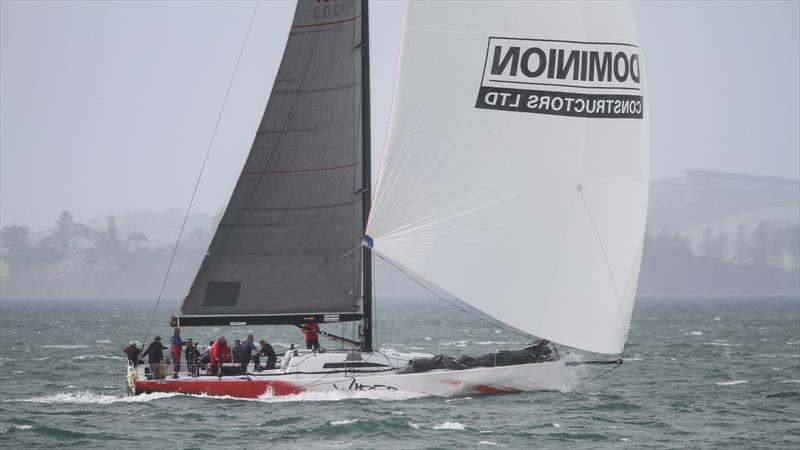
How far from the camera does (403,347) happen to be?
47.5 metres

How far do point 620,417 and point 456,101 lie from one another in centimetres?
753

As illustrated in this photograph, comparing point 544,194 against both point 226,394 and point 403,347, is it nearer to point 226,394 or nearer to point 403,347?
point 226,394

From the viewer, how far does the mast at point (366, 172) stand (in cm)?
2608

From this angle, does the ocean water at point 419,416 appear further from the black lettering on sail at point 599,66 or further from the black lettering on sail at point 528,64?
the black lettering on sail at point 599,66

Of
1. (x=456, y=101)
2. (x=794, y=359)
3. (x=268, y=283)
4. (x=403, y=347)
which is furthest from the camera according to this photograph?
(x=403, y=347)

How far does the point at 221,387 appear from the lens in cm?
2552

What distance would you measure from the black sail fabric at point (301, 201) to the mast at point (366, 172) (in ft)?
0.38

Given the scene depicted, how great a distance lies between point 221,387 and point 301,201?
4.57 m

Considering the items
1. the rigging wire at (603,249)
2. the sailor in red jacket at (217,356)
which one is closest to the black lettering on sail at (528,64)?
the rigging wire at (603,249)

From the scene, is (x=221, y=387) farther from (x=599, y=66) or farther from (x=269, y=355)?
(x=599, y=66)

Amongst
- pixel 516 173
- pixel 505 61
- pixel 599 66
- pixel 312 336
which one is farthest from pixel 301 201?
pixel 599 66

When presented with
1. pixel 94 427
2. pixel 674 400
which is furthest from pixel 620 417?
pixel 94 427

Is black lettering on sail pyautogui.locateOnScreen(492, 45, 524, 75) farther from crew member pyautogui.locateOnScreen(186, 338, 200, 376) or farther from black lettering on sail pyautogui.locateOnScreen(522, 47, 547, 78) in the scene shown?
crew member pyautogui.locateOnScreen(186, 338, 200, 376)

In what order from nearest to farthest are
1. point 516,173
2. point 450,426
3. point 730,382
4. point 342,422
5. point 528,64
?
point 450,426
point 342,422
point 528,64
point 516,173
point 730,382
